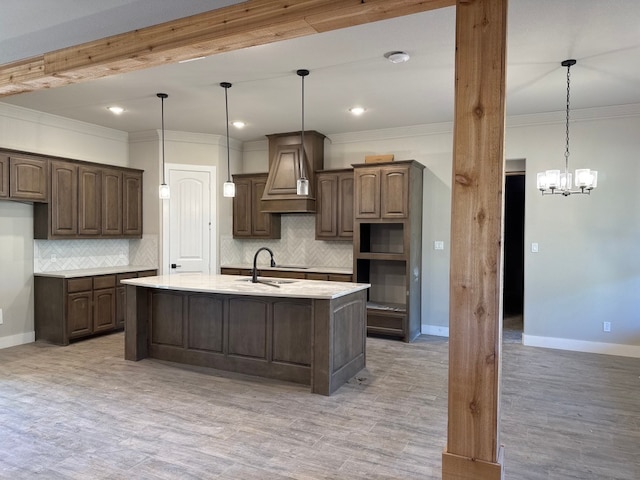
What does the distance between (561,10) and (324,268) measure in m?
4.24

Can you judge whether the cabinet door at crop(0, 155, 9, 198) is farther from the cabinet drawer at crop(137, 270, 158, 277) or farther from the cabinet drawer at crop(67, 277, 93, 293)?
the cabinet drawer at crop(137, 270, 158, 277)

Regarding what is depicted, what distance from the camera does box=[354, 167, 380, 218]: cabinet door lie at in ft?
18.2

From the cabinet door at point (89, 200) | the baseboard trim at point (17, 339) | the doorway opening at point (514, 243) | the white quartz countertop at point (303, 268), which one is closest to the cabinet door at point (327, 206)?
the white quartz countertop at point (303, 268)

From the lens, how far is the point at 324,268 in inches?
246

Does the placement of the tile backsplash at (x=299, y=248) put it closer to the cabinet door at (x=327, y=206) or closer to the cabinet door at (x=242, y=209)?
the cabinet door at (x=242, y=209)

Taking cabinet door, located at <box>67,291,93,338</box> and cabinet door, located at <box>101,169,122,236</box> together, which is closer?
cabinet door, located at <box>67,291,93,338</box>

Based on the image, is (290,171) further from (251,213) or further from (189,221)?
(189,221)

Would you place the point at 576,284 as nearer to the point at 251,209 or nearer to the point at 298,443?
the point at 298,443

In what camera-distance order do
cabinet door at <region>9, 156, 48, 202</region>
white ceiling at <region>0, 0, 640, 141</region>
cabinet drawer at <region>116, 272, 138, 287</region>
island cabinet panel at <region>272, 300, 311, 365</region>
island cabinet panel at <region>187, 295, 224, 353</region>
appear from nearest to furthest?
white ceiling at <region>0, 0, 640, 141</region> < island cabinet panel at <region>272, 300, 311, 365</region> < island cabinet panel at <region>187, 295, 224, 353</region> < cabinet door at <region>9, 156, 48, 202</region> < cabinet drawer at <region>116, 272, 138, 287</region>

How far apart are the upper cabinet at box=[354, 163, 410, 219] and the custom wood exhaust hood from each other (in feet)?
2.51

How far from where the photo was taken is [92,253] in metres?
6.02

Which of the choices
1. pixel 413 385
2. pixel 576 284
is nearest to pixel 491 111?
pixel 413 385

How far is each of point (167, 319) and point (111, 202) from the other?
2.36 metres

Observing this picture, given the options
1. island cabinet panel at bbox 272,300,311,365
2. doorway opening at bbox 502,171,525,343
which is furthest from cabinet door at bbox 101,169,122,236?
doorway opening at bbox 502,171,525,343
